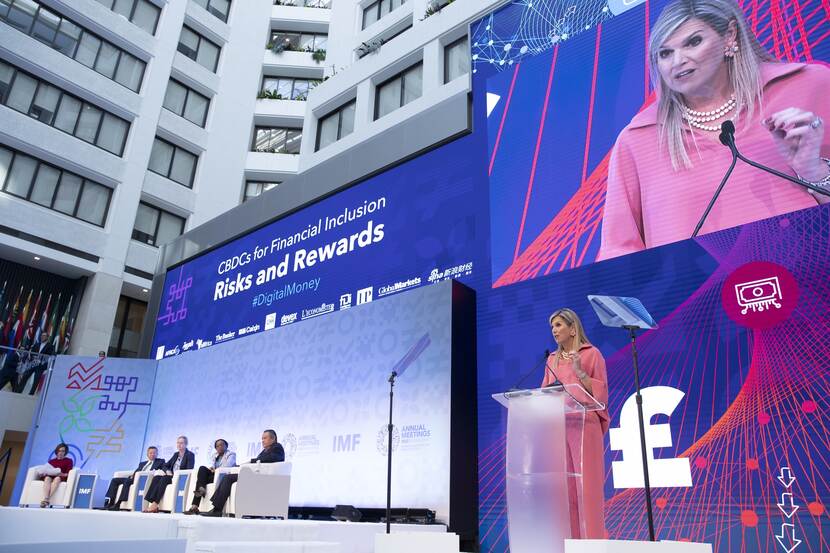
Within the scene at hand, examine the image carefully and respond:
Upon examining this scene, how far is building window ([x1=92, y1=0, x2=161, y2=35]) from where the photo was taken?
62.8 ft

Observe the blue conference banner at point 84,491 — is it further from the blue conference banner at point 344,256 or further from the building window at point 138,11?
the building window at point 138,11

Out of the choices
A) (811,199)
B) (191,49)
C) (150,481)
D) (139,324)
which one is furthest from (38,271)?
(811,199)

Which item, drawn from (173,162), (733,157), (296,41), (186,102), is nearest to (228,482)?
(733,157)

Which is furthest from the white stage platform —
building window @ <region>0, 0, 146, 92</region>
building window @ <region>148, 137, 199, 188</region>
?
building window @ <region>0, 0, 146, 92</region>

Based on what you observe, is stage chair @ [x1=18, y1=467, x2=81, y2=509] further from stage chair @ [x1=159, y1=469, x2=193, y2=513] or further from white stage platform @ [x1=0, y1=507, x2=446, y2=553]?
white stage platform @ [x1=0, y1=507, x2=446, y2=553]

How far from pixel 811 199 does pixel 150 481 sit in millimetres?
8537

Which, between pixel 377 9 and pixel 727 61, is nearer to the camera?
pixel 727 61

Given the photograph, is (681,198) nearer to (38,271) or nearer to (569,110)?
(569,110)

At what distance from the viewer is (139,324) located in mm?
18766

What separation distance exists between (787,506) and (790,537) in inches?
9.1

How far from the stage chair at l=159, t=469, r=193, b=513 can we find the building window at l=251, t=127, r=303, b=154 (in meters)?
15.3

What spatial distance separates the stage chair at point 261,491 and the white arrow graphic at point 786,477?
4892 mm

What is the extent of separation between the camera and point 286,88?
22.8 m

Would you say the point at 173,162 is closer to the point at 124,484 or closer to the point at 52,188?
the point at 52,188
